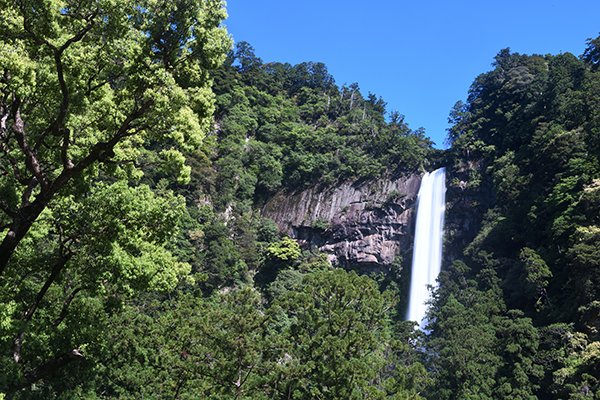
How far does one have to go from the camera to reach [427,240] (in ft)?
137

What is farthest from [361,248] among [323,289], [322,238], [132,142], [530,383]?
[132,142]

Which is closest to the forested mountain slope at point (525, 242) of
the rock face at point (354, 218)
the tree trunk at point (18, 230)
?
the rock face at point (354, 218)

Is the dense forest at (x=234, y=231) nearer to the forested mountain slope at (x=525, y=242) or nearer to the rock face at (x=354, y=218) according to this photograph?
the forested mountain slope at (x=525, y=242)

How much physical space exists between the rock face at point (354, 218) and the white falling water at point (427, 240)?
3.06ft

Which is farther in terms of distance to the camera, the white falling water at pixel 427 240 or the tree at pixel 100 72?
the white falling water at pixel 427 240

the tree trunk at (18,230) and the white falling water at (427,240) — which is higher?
the white falling water at (427,240)

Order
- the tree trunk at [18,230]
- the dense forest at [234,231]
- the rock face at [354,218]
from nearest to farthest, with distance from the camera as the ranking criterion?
the tree trunk at [18,230] < the dense forest at [234,231] < the rock face at [354,218]

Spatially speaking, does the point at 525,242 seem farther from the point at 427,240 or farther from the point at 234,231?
the point at 234,231

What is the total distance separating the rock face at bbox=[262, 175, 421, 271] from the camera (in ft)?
143

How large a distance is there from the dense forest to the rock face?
4.41 feet

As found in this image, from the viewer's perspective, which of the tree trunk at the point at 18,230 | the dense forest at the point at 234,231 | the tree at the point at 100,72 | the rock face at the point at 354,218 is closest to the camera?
the tree at the point at 100,72

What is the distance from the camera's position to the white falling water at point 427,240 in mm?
38900

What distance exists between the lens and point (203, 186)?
4191cm

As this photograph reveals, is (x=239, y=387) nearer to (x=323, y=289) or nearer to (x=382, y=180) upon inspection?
(x=323, y=289)
